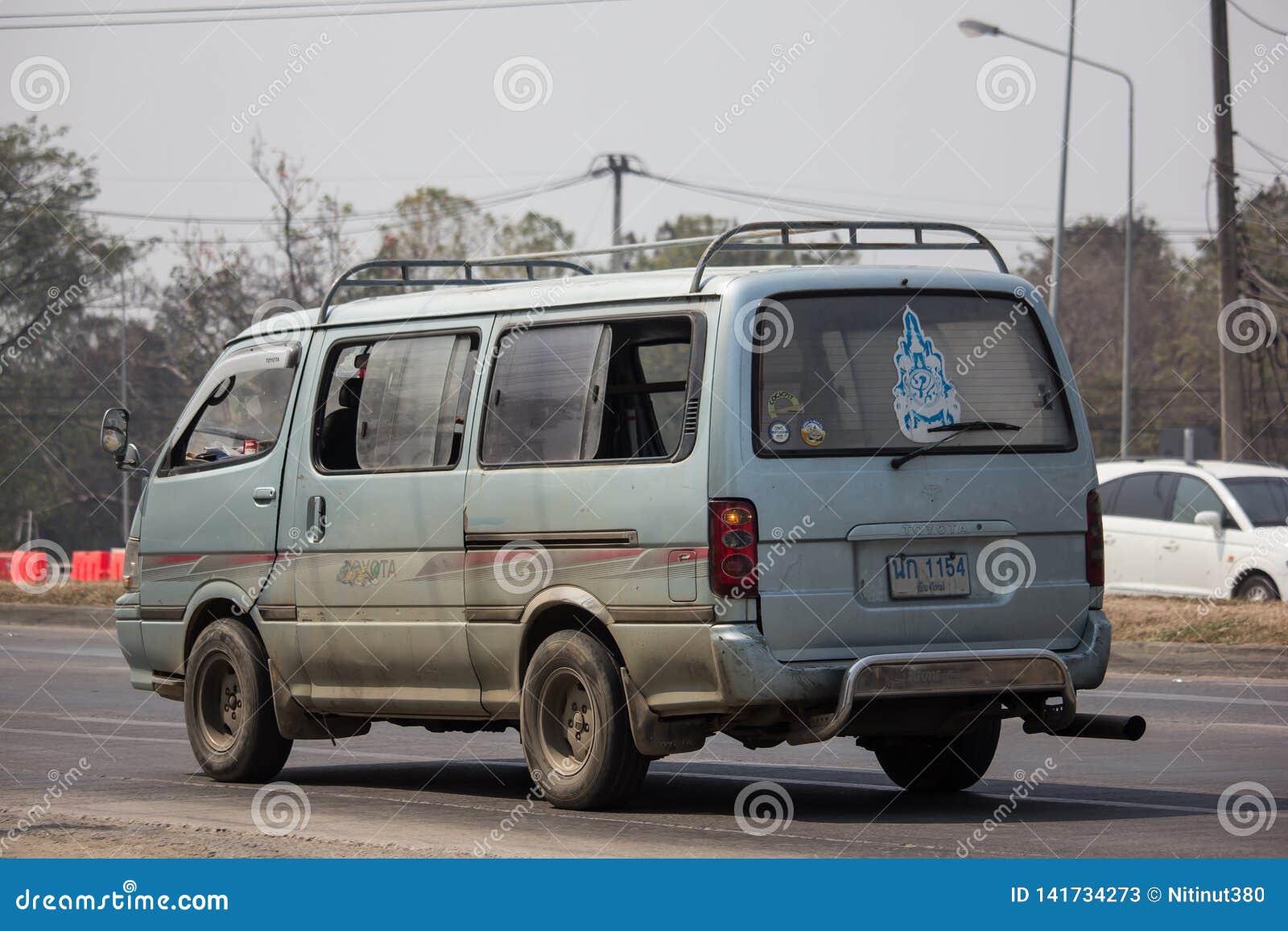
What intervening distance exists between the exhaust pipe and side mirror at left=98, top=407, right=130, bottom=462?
17.0 feet

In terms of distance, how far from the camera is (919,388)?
833 centimetres

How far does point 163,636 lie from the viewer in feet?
35.3

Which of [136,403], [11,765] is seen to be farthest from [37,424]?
[11,765]

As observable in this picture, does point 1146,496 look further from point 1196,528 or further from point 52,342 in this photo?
point 52,342

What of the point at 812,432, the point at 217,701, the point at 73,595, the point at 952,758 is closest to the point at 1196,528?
the point at 952,758

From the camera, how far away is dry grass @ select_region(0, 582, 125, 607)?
26.8 metres

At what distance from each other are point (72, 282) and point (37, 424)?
758 centimetres

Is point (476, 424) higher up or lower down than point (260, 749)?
higher up

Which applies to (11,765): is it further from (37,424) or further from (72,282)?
(37,424)

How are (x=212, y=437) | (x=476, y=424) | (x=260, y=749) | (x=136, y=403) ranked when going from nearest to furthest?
1. (x=476, y=424)
2. (x=260, y=749)
3. (x=212, y=437)
4. (x=136, y=403)

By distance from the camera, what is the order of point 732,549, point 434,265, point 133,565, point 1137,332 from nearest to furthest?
1. point 732,549
2. point 434,265
3. point 133,565
4. point 1137,332

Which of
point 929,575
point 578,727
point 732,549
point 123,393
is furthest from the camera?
point 123,393

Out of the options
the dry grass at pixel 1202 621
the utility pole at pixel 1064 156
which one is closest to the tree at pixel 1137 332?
the utility pole at pixel 1064 156

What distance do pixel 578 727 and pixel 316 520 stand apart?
1962 mm
